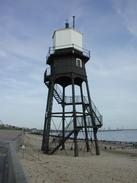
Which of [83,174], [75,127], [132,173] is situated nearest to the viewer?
[83,174]

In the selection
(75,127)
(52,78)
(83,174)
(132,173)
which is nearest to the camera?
(83,174)

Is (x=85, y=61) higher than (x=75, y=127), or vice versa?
(x=85, y=61)

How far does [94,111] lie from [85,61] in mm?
5417

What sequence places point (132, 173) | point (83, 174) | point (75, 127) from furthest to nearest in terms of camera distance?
point (75, 127)
point (132, 173)
point (83, 174)

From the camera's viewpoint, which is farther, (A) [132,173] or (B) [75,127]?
(B) [75,127]

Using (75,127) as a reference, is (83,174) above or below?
below

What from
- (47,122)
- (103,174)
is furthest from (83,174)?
(47,122)

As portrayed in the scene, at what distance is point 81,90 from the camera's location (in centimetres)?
3447

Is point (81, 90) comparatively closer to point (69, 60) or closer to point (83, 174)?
point (69, 60)

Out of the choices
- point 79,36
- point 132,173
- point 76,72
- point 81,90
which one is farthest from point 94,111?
point 132,173

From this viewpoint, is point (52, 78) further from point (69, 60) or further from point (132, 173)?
point (132, 173)

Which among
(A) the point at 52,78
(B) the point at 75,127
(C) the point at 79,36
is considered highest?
(C) the point at 79,36

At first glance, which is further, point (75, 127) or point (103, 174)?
point (75, 127)

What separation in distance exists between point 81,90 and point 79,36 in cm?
567
